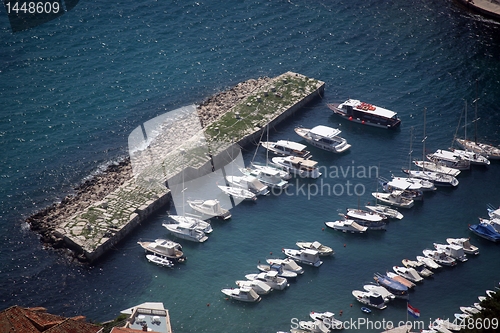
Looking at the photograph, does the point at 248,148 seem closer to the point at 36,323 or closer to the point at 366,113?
the point at 366,113

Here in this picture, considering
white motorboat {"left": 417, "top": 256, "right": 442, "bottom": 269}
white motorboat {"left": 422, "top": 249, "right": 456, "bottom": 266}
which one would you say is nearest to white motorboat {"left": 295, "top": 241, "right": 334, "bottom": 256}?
white motorboat {"left": 417, "top": 256, "right": 442, "bottom": 269}

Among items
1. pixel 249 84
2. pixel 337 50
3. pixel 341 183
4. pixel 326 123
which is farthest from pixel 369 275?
pixel 337 50

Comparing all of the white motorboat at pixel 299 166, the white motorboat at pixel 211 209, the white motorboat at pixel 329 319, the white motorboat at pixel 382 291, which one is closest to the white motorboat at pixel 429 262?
the white motorboat at pixel 382 291

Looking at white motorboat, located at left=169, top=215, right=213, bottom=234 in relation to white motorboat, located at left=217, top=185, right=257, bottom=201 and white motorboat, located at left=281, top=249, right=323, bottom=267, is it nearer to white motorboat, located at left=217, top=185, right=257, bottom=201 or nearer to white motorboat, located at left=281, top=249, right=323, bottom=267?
white motorboat, located at left=217, top=185, right=257, bottom=201

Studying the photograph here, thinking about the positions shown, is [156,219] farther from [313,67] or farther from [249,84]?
[313,67]

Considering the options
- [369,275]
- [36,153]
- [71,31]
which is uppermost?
[71,31]

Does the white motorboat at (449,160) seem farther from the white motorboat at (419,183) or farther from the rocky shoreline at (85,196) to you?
the rocky shoreline at (85,196)

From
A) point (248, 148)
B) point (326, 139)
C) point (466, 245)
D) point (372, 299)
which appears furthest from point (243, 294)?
point (326, 139)
